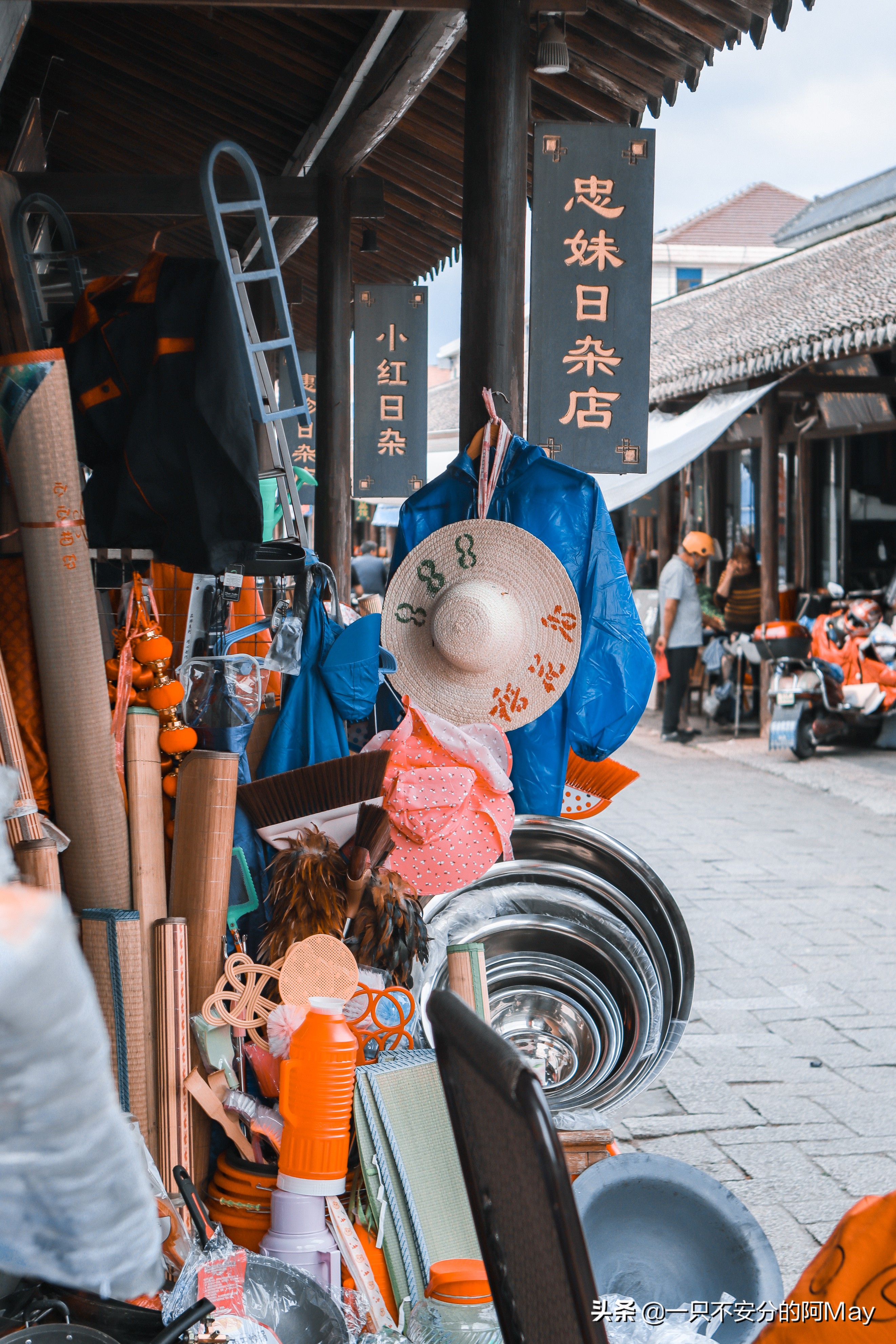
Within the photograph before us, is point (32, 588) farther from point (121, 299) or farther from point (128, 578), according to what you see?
point (121, 299)

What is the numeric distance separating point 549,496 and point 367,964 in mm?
1515

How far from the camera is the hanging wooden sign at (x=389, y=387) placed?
313 inches

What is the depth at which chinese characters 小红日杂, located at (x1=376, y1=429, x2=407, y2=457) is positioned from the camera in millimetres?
8070

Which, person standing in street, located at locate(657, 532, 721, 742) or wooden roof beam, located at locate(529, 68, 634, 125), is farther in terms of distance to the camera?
person standing in street, located at locate(657, 532, 721, 742)

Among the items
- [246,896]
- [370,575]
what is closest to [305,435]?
[370,575]

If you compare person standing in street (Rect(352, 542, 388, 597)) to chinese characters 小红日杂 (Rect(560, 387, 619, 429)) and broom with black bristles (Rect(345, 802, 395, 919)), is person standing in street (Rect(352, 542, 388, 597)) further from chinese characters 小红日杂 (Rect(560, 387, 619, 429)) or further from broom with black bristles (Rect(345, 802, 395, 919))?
broom with black bristles (Rect(345, 802, 395, 919))

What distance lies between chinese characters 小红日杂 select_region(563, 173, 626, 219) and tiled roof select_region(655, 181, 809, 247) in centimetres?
4402

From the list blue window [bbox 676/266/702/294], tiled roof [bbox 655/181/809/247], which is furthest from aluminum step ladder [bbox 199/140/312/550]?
tiled roof [bbox 655/181/809/247]

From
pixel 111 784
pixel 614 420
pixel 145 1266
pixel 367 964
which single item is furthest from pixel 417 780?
pixel 614 420

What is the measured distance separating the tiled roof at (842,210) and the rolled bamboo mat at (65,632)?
76.4 ft

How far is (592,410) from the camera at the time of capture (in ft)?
Answer: 14.3

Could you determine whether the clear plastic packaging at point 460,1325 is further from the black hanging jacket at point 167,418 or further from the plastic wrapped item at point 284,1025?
the black hanging jacket at point 167,418

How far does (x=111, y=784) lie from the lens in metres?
2.55

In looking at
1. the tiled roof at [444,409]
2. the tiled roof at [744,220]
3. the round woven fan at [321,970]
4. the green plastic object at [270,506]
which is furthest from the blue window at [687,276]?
the round woven fan at [321,970]
